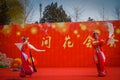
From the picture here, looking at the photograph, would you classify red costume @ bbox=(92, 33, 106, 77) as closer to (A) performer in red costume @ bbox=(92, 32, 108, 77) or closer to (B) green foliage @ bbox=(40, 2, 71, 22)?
(A) performer in red costume @ bbox=(92, 32, 108, 77)

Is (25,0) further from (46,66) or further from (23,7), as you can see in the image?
(46,66)

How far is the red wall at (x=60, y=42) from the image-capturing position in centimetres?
797

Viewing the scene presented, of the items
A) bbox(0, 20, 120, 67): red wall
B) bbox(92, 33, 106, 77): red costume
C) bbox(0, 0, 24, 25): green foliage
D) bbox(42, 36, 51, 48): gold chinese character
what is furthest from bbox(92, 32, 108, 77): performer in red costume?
bbox(0, 0, 24, 25): green foliage

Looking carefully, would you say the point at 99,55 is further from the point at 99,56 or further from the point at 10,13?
the point at 10,13

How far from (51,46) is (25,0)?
2.61 metres

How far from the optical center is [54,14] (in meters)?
12.5

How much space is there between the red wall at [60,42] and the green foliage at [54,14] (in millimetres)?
3524

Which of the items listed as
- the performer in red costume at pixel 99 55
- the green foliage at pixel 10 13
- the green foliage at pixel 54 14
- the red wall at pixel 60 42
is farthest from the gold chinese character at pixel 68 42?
the green foliage at pixel 54 14

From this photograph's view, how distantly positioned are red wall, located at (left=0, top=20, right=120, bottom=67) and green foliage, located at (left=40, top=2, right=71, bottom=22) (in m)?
3.52

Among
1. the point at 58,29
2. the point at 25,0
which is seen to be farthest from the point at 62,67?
the point at 25,0

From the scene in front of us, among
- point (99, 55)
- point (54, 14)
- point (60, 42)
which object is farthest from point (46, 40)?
point (54, 14)

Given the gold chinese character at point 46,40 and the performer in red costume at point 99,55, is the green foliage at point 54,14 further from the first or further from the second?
the performer in red costume at point 99,55

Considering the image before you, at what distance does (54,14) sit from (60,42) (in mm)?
4410

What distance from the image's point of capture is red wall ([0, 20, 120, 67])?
797 cm
